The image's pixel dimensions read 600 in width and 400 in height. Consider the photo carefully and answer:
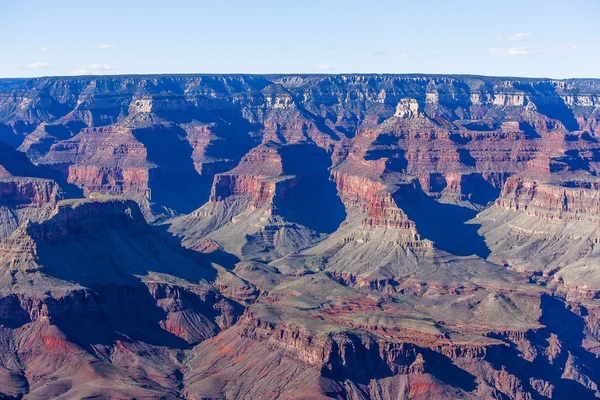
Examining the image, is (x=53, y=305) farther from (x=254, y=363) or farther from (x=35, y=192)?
(x=35, y=192)

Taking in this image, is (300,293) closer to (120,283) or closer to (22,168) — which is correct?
(120,283)

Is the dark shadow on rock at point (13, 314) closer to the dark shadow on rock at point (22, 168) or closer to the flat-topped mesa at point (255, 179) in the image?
the dark shadow on rock at point (22, 168)

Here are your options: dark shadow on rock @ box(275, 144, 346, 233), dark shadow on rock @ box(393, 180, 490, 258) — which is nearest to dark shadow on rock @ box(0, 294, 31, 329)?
dark shadow on rock @ box(393, 180, 490, 258)

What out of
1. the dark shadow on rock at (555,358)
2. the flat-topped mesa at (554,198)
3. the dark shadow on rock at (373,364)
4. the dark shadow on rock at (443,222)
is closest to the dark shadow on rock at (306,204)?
the dark shadow on rock at (443,222)

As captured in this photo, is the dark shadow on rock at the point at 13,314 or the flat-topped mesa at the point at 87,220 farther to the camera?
the flat-topped mesa at the point at 87,220

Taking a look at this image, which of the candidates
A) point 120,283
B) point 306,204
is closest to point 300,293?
point 120,283

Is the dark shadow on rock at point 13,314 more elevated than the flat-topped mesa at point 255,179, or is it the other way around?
the flat-topped mesa at point 255,179

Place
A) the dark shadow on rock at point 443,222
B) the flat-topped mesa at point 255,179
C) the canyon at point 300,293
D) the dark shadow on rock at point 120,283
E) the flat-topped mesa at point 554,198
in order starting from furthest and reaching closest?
1. the flat-topped mesa at point 255,179
2. the dark shadow on rock at point 443,222
3. the flat-topped mesa at point 554,198
4. the dark shadow on rock at point 120,283
5. the canyon at point 300,293
